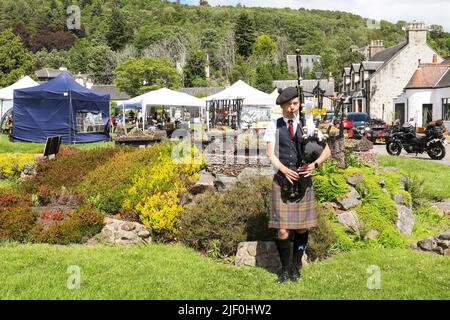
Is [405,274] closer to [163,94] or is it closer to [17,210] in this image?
[17,210]

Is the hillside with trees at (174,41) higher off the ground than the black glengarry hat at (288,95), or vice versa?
the hillside with trees at (174,41)

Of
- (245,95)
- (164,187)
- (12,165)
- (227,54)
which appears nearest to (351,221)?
(164,187)

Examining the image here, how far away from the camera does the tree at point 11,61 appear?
2719 inches

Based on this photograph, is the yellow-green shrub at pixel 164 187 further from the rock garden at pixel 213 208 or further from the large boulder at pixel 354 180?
the large boulder at pixel 354 180

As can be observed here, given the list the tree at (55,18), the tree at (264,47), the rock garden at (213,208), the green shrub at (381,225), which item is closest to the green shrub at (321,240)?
the rock garden at (213,208)

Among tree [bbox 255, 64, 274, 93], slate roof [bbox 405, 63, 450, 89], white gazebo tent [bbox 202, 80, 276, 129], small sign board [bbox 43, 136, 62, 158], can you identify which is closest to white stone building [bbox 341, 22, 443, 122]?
slate roof [bbox 405, 63, 450, 89]

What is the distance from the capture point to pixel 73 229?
24.8ft

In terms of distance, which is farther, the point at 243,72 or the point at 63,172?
the point at 243,72

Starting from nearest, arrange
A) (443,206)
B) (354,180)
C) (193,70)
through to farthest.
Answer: (354,180)
(443,206)
(193,70)

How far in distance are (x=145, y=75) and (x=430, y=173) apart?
60.2m

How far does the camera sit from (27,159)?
1473cm

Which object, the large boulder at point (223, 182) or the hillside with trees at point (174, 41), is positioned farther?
the hillside with trees at point (174, 41)

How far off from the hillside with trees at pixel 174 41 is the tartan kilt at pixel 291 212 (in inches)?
2551

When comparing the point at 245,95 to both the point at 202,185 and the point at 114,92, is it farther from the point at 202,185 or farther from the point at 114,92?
the point at 114,92
